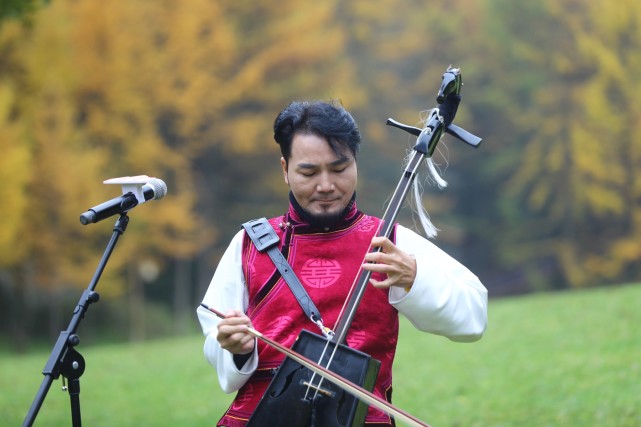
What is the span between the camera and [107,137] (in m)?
23.0

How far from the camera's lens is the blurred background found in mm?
21609

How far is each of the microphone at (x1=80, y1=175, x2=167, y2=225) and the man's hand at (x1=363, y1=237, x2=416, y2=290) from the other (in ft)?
3.12

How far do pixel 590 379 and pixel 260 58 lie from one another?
18929 mm

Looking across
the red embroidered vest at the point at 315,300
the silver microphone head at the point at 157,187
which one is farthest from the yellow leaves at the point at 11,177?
the red embroidered vest at the point at 315,300

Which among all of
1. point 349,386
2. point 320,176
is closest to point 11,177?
point 320,176

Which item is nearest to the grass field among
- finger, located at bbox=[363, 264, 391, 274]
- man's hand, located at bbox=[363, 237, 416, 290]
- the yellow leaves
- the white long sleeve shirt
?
the white long sleeve shirt

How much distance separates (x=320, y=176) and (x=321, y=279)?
35 cm

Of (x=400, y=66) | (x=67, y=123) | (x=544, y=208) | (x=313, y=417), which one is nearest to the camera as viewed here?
(x=313, y=417)

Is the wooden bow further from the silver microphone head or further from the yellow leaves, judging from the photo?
the yellow leaves

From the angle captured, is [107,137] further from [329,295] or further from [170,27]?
[329,295]

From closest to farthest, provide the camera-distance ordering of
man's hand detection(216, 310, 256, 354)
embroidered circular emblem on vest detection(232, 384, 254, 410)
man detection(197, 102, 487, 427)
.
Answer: man's hand detection(216, 310, 256, 354) < man detection(197, 102, 487, 427) < embroidered circular emblem on vest detection(232, 384, 254, 410)

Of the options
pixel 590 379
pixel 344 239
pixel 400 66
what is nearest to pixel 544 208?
pixel 400 66

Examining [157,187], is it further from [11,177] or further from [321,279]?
[11,177]

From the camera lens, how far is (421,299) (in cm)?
301
